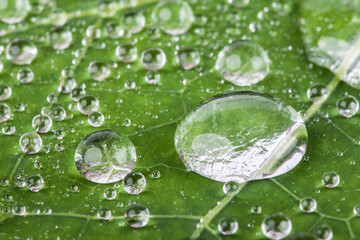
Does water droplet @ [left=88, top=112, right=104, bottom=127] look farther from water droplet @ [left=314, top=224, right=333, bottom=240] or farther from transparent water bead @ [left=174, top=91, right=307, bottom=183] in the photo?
water droplet @ [left=314, top=224, right=333, bottom=240]

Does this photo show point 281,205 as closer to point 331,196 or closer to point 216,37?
point 331,196

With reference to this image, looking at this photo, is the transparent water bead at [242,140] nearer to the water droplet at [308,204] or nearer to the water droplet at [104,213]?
the water droplet at [308,204]

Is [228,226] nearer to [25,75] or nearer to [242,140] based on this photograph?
[242,140]

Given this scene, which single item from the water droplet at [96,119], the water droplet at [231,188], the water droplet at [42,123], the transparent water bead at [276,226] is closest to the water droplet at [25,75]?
the water droplet at [42,123]

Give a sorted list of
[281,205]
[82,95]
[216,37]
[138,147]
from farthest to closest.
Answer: [216,37], [82,95], [138,147], [281,205]

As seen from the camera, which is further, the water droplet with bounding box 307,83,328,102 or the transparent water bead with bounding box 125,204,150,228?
the water droplet with bounding box 307,83,328,102

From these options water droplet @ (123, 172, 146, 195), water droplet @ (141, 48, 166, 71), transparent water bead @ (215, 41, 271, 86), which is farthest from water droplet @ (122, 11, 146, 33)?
water droplet @ (123, 172, 146, 195)

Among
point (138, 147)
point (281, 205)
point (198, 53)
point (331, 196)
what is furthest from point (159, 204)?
point (198, 53)
